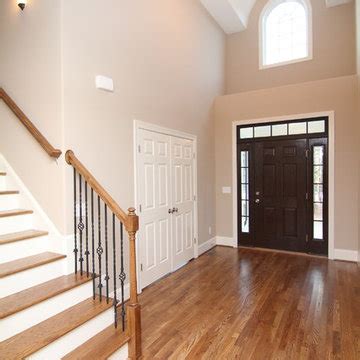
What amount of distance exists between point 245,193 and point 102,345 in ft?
13.1

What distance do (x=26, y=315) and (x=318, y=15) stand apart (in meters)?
6.50

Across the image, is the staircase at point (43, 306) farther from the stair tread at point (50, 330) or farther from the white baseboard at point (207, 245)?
the white baseboard at point (207, 245)

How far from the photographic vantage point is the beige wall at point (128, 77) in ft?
8.93

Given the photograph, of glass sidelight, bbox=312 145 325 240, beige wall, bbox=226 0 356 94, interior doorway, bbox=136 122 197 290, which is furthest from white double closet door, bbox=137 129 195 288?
beige wall, bbox=226 0 356 94

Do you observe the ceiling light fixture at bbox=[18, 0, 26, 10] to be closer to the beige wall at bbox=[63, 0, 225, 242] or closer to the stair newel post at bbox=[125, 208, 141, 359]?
the beige wall at bbox=[63, 0, 225, 242]

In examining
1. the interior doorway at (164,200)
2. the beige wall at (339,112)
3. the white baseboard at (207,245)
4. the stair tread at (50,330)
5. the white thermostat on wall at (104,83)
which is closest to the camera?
the stair tread at (50,330)

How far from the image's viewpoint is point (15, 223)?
2.63 meters

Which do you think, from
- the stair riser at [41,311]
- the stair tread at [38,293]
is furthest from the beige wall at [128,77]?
the stair riser at [41,311]

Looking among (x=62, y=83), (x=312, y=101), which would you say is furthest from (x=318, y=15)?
(x=62, y=83)

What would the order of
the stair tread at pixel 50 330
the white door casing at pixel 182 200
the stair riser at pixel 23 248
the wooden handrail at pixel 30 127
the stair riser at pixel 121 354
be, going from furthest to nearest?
the white door casing at pixel 182 200 < the wooden handrail at pixel 30 127 < the stair riser at pixel 23 248 < the stair riser at pixel 121 354 < the stair tread at pixel 50 330

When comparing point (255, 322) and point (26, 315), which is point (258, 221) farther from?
point (26, 315)

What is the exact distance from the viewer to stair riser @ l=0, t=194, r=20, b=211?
275 cm

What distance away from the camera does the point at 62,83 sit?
8.46ft

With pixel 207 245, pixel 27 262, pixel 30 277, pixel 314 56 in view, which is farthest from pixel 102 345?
pixel 314 56
